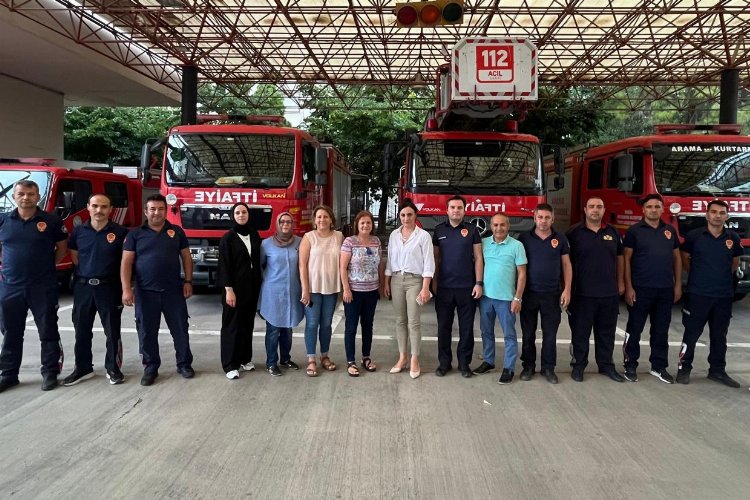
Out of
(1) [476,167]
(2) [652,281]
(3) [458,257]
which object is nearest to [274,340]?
(3) [458,257]

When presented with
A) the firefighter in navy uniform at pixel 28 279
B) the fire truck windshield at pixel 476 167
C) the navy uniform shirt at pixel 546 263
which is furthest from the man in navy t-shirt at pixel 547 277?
the firefighter in navy uniform at pixel 28 279

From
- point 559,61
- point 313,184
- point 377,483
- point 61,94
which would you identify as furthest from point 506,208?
point 61,94

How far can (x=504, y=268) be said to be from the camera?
4.87 meters

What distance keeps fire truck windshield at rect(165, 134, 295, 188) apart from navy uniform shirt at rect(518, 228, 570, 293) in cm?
413

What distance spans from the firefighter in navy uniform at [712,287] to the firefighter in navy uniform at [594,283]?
630 millimetres

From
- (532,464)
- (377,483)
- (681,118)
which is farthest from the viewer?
(681,118)

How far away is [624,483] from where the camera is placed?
325 cm

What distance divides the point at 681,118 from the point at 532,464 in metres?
37.5

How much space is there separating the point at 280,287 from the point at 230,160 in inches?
141

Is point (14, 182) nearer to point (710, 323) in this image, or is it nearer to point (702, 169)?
point (710, 323)

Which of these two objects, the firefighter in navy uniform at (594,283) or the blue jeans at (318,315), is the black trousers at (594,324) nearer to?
the firefighter in navy uniform at (594,283)

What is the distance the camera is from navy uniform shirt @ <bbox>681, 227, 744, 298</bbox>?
16.1ft

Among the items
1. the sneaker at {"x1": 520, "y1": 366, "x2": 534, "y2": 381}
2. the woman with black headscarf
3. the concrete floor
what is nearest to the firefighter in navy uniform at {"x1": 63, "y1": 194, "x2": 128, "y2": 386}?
the concrete floor

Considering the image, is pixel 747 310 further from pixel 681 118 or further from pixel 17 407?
pixel 681 118
